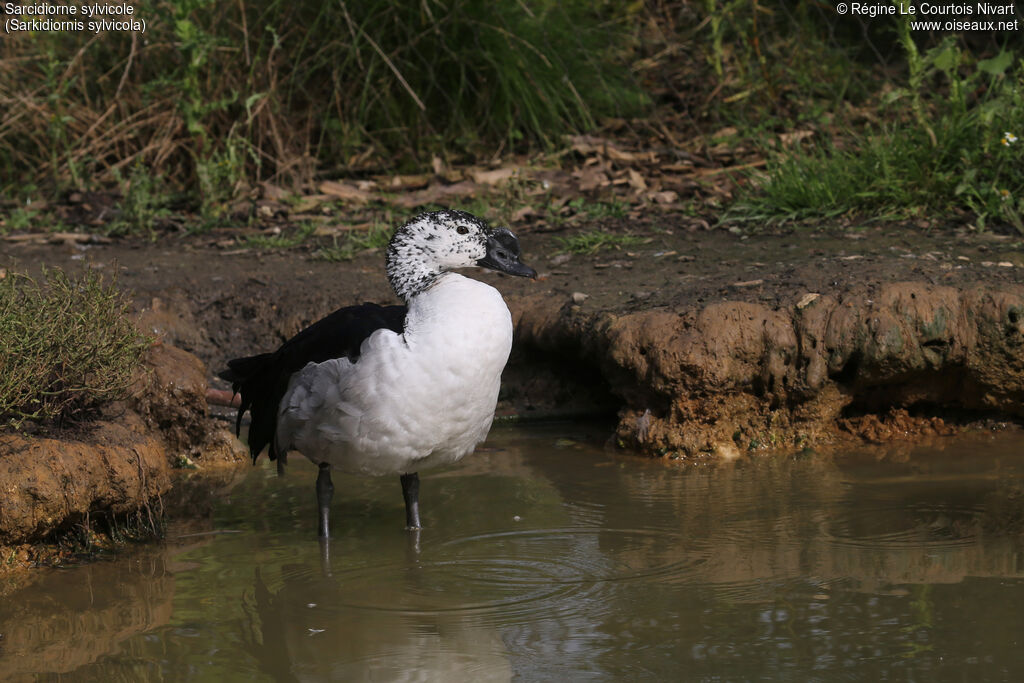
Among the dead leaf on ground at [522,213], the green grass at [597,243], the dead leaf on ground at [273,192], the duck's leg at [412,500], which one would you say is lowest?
the duck's leg at [412,500]

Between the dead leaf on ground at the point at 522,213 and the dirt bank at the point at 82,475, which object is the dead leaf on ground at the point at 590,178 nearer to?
the dead leaf on ground at the point at 522,213

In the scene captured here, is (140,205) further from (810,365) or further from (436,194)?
(810,365)

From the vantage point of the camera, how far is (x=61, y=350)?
14.2ft

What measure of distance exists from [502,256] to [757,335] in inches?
54.1

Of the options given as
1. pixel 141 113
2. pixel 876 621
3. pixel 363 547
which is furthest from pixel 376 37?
pixel 876 621

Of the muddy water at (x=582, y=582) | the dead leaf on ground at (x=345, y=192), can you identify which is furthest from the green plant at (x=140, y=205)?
A: the muddy water at (x=582, y=582)

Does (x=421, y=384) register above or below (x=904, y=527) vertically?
above

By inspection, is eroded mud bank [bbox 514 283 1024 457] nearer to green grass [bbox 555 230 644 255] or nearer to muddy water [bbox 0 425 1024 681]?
muddy water [bbox 0 425 1024 681]

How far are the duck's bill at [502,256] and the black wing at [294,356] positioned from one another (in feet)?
1.23

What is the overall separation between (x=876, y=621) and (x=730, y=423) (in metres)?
2.04

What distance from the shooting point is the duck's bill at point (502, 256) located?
175 inches

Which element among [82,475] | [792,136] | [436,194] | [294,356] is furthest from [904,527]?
[436,194]

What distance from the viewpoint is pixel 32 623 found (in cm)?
363

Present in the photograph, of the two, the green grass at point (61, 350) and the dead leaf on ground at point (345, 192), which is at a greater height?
the dead leaf on ground at point (345, 192)
